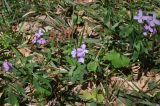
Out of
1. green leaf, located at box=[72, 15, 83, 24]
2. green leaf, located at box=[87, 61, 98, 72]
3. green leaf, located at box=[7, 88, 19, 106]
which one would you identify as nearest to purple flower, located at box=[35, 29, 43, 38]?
green leaf, located at box=[72, 15, 83, 24]

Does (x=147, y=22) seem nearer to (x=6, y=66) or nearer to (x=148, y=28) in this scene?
A: (x=148, y=28)

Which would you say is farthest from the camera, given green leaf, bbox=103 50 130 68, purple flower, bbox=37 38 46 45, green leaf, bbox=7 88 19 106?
purple flower, bbox=37 38 46 45

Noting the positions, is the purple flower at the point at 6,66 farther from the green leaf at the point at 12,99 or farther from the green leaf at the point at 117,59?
the green leaf at the point at 117,59

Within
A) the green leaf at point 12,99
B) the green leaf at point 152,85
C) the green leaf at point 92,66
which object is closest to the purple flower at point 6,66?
the green leaf at point 12,99

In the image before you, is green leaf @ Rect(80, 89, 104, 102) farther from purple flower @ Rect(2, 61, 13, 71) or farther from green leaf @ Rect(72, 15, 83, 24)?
green leaf @ Rect(72, 15, 83, 24)

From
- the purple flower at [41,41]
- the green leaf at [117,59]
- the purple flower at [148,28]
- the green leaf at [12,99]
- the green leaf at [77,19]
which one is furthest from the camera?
the green leaf at [77,19]

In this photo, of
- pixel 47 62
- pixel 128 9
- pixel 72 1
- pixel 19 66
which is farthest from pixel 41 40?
pixel 128 9

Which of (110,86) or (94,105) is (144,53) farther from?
(94,105)

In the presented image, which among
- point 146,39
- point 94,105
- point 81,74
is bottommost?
point 94,105
